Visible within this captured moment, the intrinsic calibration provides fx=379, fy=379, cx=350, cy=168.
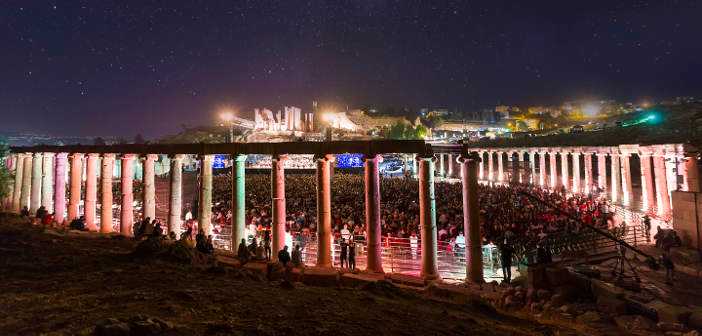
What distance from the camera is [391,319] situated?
702cm

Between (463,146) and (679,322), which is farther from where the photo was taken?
(463,146)

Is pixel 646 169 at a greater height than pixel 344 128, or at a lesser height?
lesser

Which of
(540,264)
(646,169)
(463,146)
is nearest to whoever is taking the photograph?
(540,264)

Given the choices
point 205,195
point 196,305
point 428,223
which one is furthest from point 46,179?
point 428,223

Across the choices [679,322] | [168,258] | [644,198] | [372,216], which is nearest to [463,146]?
[372,216]

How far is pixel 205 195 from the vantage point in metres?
15.6

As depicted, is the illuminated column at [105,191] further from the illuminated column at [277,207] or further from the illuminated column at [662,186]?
the illuminated column at [662,186]

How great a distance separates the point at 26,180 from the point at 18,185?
9.06 feet

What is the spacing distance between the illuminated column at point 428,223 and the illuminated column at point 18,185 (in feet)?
99.3

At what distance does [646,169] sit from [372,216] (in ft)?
85.2

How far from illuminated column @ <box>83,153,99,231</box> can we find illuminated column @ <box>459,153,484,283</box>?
19.0 meters

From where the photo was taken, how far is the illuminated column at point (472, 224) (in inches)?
474

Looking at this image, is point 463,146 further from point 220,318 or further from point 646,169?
point 646,169

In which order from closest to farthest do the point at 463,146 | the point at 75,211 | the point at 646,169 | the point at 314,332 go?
the point at 314,332 → the point at 463,146 → the point at 75,211 → the point at 646,169
